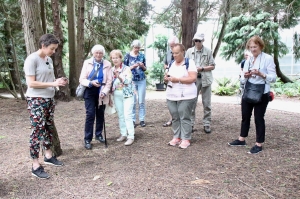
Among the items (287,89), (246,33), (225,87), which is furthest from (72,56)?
(287,89)

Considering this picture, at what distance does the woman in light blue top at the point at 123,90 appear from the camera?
14.8ft

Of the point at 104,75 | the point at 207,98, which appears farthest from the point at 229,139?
the point at 104,75

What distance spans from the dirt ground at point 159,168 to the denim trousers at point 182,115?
10.5 inches

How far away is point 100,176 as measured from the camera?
133 inches

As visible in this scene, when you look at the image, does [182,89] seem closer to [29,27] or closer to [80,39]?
[29,27]

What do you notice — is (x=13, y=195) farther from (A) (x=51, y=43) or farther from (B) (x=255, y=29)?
(B) (x=255, y=29)

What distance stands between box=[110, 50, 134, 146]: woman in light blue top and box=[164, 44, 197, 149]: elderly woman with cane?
654 mm

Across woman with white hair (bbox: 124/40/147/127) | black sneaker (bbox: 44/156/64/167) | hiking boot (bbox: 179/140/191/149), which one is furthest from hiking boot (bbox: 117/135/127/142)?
black sneaker (bbox: 44/156/64/167)

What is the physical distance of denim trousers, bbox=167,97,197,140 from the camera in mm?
4262

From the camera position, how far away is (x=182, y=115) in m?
4.30

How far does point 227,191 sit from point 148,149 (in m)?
1.63

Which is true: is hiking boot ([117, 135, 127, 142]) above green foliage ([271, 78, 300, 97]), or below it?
below

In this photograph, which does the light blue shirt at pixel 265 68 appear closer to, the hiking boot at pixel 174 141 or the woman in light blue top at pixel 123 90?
the hiking boot at pixel 174 141

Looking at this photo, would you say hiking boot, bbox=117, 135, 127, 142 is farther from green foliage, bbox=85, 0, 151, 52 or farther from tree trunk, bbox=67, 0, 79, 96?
green foliage, bbox=85, 0, 151, 52
